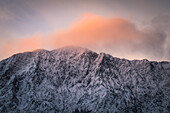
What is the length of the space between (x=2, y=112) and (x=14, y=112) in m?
11.7

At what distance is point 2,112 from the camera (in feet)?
644

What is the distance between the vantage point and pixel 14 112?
652 ft
